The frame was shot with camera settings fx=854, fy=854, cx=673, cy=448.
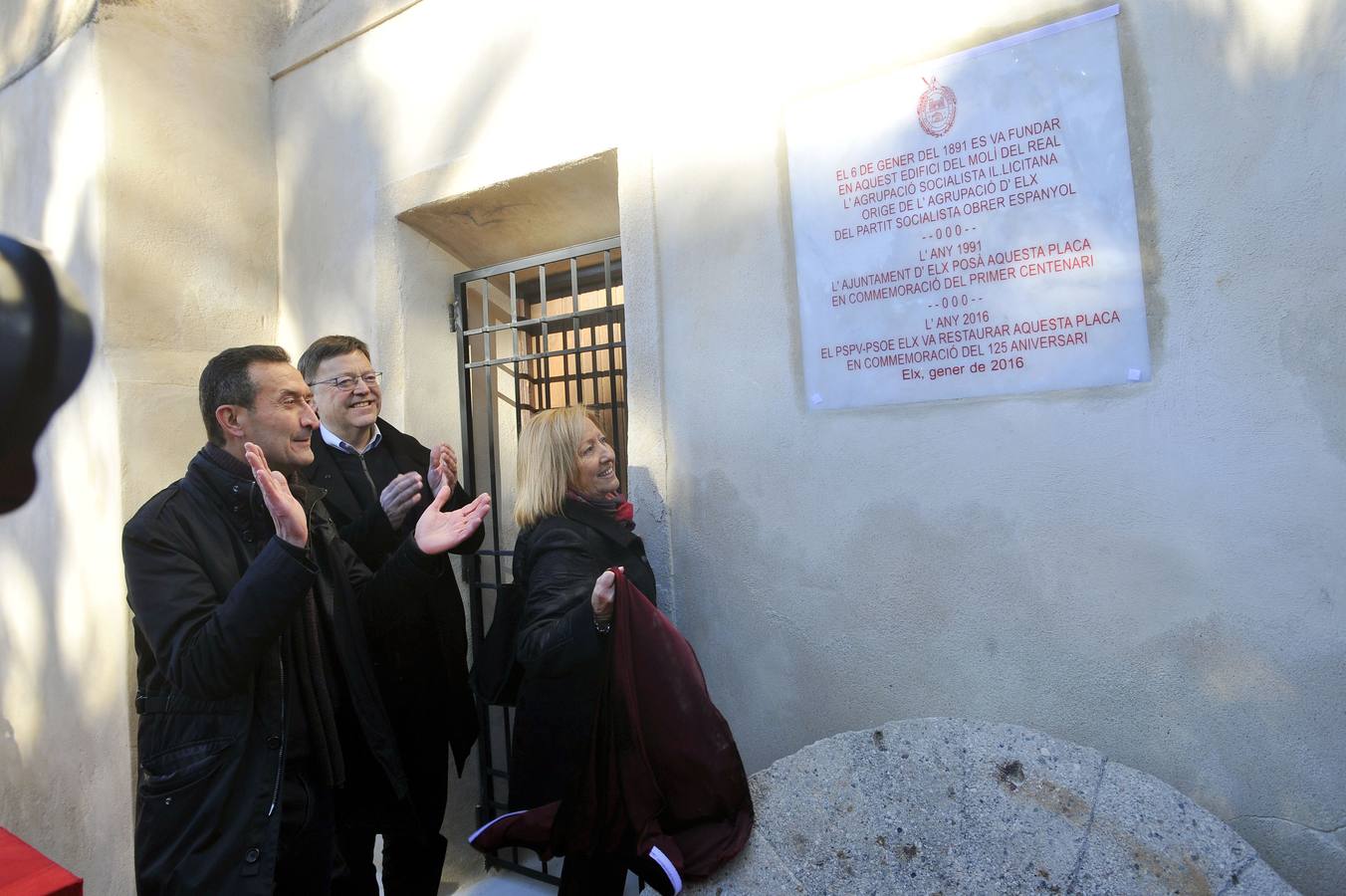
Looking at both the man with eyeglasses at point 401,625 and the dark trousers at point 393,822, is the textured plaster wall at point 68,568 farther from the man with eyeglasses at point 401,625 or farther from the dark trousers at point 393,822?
the dark trousers at point 393,822

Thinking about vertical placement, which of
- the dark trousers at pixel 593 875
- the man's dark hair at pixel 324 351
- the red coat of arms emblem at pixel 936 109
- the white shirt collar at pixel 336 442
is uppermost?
the red coat of arms emblem at pixel 936 109

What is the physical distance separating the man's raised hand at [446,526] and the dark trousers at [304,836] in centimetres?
63

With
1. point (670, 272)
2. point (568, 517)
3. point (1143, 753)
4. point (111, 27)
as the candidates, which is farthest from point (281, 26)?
point (1143, 753)

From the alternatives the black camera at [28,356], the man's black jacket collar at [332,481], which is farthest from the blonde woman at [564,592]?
the black camera at [28,356]

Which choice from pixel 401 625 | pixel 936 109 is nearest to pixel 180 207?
pixel 401 625

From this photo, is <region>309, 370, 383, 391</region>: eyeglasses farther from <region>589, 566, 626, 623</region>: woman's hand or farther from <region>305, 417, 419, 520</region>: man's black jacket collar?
Result: <region>589, 566, 626, 623</region>: woman's hand

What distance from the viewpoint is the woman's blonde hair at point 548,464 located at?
8.39 feet

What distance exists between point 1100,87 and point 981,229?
0.45 metres

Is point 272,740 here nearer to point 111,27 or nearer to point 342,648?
point 342,648

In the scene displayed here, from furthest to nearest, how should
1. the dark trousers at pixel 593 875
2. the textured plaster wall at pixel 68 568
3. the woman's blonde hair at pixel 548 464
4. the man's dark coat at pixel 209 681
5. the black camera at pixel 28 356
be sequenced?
the textured plaster wall at pixel 68 568, the woman's blonde hair at pixel 548 464, the dark trousers at pixel 593 875, the man's dark coat at pixel 209 681, the black camera at pixel 28 356

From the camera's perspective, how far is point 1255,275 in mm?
2090

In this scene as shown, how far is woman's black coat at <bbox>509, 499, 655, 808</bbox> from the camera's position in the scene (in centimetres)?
231

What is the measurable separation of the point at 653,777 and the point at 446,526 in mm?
878

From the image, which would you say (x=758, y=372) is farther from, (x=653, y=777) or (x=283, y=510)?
(x=283, y=510)
